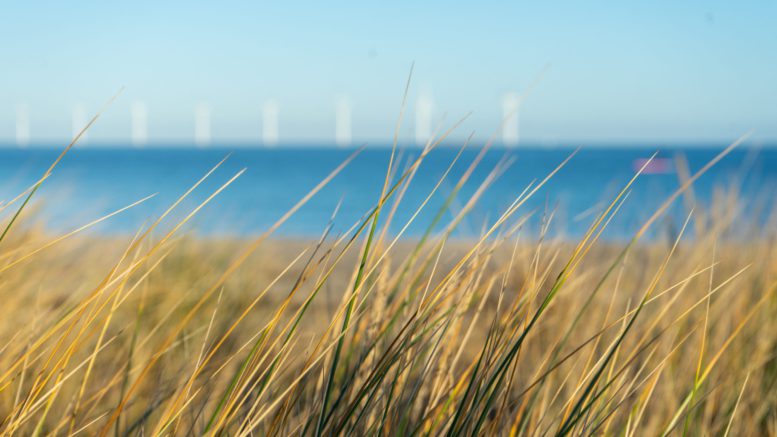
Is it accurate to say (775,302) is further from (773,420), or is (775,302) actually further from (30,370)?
(30,370)

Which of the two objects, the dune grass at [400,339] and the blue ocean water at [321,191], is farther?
the blue ocean water at [321,191]

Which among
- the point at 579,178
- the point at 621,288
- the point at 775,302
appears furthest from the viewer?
the point at 579,178

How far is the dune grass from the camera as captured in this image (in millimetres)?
926

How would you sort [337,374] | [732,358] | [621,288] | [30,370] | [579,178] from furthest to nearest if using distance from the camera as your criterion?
[579,178] → [621,288] → [732,358] → [30,370] → [337,374]

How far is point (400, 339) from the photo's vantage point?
1.23 metres

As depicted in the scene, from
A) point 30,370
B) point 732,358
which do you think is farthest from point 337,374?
point 732,358

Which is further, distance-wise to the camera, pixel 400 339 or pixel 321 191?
pixel 321 191

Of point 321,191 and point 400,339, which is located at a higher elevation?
point 400,339

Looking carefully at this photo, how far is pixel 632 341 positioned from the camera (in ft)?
6.21

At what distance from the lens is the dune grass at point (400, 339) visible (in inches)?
36.5

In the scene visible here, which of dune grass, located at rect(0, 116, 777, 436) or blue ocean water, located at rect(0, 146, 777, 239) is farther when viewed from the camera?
blue ocean water, located at rect(0, 146, 777, 239)

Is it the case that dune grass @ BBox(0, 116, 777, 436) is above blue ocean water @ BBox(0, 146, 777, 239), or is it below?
above

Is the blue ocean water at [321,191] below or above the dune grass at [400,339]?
below

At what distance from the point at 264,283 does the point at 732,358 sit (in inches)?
92.0
